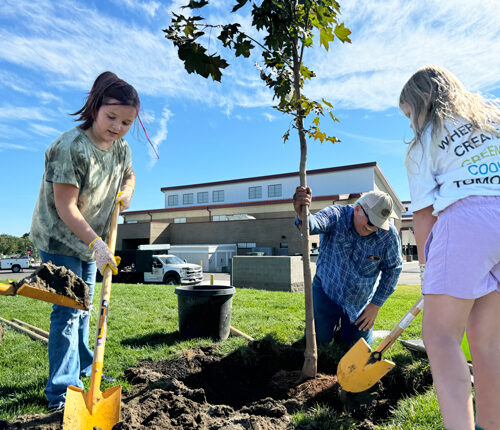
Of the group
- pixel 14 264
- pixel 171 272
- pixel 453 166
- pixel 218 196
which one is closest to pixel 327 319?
pixel 453 166

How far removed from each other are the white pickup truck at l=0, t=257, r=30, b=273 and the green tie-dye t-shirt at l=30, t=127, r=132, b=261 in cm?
4091

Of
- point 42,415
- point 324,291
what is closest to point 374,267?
point 324,291

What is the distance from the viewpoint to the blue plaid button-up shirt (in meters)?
3.67

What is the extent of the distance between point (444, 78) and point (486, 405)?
1595mm

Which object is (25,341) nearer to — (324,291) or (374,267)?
(324,291)

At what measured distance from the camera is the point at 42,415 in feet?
7.17

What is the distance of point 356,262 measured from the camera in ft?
12.3

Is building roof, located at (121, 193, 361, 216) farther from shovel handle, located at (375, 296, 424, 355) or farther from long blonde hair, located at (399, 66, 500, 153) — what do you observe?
long blonde hair, located at (399, 66, 500, 153)

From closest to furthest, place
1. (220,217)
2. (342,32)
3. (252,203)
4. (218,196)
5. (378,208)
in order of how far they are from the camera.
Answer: (342,32), (378,208), (252,203), (220,217), (218,196)

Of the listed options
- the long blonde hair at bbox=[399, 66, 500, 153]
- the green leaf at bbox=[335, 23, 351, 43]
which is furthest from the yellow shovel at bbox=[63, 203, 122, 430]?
the green leaf at bbox=[335, 23, 351, 43]

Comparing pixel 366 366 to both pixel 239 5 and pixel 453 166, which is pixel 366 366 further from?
pixel 239 5

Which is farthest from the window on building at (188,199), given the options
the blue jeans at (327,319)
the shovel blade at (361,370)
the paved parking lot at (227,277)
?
the shovel blade at (361,370)

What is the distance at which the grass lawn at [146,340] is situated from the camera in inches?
91.1

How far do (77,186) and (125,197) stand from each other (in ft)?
1.39
